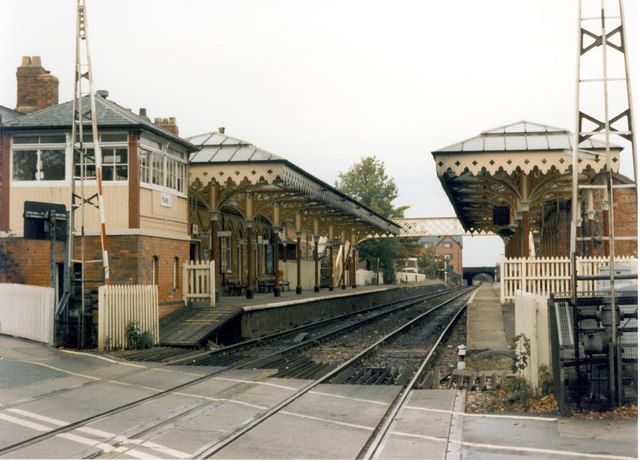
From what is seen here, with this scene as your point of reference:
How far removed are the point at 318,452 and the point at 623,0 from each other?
658 cm

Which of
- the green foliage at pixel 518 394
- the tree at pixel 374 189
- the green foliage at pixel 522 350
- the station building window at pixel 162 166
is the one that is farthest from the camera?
the tree at pixel 374 189

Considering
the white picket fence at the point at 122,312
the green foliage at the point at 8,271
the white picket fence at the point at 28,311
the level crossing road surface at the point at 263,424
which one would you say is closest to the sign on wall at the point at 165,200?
the green foliage at the point at 8,271

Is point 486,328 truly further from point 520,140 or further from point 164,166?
point 164,166

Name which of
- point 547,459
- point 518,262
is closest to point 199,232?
point 518,262

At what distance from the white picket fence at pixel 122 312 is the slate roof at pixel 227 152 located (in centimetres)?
723

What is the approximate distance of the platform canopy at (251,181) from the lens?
77.5ft

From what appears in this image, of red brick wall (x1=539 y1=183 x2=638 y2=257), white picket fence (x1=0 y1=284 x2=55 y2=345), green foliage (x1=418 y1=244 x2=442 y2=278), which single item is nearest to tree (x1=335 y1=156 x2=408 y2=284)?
green foliage (x1=418 y1=244 x2=442 y2=278)

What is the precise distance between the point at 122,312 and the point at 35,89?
10319 mm

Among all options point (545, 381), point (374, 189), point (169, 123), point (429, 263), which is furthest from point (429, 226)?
point (545, 381)

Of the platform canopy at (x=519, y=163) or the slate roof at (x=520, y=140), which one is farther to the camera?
the slate roof at (x=520, y=140)

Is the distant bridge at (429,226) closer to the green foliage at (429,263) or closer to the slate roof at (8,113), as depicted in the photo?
the green foliage at (429,263)

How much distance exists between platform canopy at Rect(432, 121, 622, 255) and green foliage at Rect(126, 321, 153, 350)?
815 cm

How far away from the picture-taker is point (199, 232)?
29.5 m

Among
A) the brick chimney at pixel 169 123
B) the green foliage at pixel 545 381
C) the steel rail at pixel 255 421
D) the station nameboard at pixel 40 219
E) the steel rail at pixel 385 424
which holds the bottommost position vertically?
the steel rail at pixel 385 424
